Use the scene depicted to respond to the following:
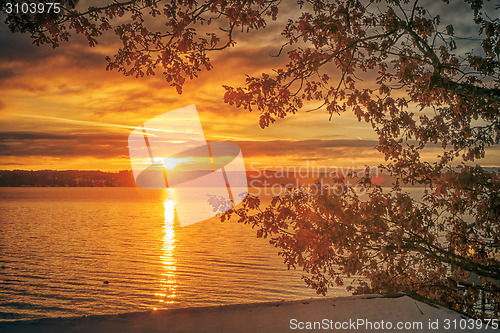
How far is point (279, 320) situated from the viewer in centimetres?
955

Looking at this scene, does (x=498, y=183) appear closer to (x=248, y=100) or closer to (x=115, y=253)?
(x=248, y=100)

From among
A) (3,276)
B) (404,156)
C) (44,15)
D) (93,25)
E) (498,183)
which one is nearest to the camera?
(44,15)

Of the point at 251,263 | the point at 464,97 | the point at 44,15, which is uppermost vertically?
the point at 44,15

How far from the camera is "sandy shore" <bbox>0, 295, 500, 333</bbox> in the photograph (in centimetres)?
891

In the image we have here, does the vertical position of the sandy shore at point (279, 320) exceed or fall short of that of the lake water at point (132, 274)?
it exceeds it

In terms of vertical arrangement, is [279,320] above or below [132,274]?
above

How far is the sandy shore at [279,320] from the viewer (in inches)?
351

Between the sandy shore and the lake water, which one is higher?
the sandy shore

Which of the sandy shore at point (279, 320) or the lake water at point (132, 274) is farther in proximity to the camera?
the lake water at point (132, 274)

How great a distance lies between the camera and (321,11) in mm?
11039

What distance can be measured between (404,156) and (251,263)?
29923 mm

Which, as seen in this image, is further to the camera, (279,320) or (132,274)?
(132,274)

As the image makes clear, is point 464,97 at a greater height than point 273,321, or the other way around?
point 464,97

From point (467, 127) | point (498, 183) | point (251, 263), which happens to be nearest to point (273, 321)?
point (498, 183)
